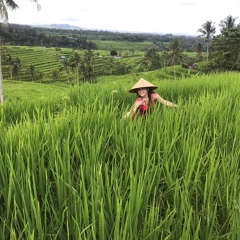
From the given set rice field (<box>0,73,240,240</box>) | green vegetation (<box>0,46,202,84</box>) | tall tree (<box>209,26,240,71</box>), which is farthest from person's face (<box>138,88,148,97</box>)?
green vegetation (<box>0,46,202,84</box>)

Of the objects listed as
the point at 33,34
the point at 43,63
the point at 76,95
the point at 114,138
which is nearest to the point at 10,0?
the point at 76,95

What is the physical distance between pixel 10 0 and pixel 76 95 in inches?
648

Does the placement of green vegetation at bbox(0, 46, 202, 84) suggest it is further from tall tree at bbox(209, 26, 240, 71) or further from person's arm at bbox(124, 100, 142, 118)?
person's arm at bbox(124, 100, 142, 118)

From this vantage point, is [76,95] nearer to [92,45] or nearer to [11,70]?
[11,70]

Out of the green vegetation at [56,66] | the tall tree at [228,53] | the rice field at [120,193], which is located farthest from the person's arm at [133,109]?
the green vegetation at [56,66]

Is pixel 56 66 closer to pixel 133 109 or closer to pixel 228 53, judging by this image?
pixel 228 53

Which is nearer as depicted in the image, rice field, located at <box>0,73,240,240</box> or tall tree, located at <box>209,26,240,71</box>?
rice field, located at <box>0,73,240,240</box>

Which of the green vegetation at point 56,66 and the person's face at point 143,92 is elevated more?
the person's face at point 143,92

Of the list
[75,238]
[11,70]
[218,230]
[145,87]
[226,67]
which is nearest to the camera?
[75,238]

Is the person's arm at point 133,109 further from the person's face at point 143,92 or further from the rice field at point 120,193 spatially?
the rice field at point 120,193

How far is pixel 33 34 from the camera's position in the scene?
122 meters

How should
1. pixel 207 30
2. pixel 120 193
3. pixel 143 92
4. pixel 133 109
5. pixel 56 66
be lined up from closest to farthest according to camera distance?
pixel 120 193
pixel 133 109
pixel 143 92
pixel 207 30
pixel 56 66

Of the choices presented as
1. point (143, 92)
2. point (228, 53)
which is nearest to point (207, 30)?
point (228, 53)

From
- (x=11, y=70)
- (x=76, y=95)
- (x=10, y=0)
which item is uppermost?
(x=10, y=0)
